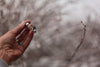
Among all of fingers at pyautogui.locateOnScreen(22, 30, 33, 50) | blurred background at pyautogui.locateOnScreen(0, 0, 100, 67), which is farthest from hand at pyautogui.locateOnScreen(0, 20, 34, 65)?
blurred background at pyautogui.locateOnScreen(0, 0, 100, 67)

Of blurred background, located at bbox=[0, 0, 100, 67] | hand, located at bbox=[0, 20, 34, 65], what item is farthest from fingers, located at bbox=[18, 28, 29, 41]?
blurred background, located at bbox=[0, 0, 100, 67]

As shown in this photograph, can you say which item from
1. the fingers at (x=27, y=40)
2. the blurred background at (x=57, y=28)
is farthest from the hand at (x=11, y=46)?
the blurred background at (x=57, y=28)

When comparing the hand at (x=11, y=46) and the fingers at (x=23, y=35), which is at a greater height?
the fingers at (x=23, y=35)

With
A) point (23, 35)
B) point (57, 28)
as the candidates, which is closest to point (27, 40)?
point (23, 35)

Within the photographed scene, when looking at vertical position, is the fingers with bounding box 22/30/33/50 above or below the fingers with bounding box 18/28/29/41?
below

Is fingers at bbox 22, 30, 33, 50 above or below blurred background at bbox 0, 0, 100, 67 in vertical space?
below

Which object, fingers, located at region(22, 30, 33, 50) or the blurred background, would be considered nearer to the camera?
fingers, located at region(22, 30, 33, 50)

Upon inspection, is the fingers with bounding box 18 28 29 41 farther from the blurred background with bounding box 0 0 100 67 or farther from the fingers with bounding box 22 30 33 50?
the blurred background with bounding box 0 0 100 67

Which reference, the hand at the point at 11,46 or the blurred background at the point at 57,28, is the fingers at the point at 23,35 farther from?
the blurred background at the point at 57,28

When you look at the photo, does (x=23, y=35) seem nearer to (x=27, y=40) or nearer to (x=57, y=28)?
(x=27, y=40)

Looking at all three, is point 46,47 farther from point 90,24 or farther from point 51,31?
point 90,24
